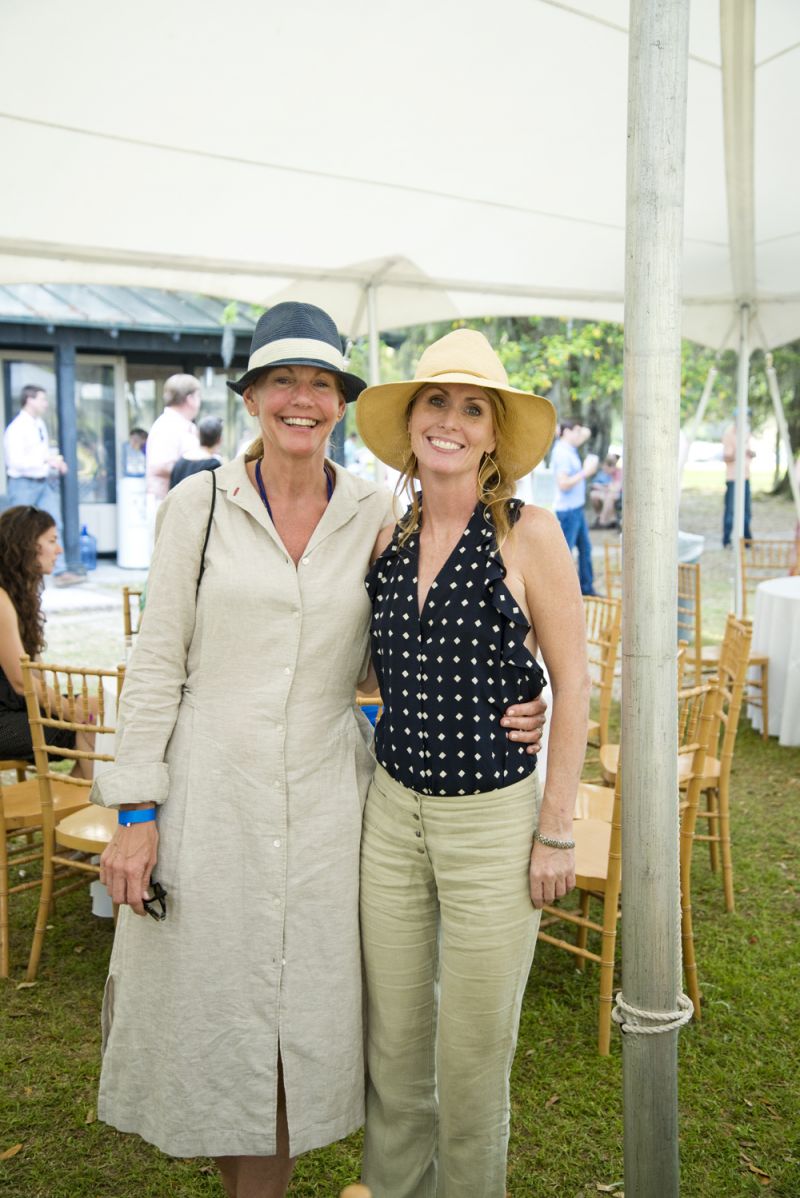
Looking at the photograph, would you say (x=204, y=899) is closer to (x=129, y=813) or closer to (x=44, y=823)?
(x=129, y=813)

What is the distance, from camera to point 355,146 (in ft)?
15.7

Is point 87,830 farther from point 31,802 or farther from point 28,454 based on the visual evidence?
point 28,454

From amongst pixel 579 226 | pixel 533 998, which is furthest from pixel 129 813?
pixel 579 226

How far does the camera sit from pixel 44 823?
3.40 meters

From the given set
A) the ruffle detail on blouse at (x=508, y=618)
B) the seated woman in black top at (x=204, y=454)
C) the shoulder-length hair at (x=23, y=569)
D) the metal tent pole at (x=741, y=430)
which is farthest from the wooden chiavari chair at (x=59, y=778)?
the metal tent pole at (x=741, y=430)

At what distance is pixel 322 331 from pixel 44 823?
7.33 feet

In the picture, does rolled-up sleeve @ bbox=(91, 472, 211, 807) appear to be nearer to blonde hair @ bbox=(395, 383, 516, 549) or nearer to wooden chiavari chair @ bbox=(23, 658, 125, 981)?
blonde hair @ bbox=(395, 383, 516, 549)

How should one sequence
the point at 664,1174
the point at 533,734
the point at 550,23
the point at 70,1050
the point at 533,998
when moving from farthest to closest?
the point at 550,23, the point at 533,998, the point at 70,1050, the point at 533,734, the point at 664,1174

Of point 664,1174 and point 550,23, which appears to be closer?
point 664,1174

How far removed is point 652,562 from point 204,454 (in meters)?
5.41

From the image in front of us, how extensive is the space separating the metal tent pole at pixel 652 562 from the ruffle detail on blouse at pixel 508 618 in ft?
1.27

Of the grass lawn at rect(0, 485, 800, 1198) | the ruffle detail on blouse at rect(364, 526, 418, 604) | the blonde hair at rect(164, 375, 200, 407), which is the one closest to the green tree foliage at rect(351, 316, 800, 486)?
the blonde hair at rect(164, 375, 200, 407)

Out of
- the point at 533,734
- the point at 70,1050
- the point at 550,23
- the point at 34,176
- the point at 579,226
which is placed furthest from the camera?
the point at 579,226

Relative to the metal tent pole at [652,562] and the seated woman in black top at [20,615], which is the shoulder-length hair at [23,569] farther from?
the metal tent pole at [652,562]
